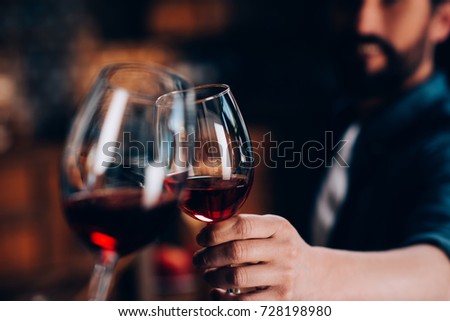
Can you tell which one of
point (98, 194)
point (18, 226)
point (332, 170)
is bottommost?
point (18, 226)

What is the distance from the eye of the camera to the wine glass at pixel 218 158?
53 centimetres

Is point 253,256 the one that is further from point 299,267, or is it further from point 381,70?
point 381,70

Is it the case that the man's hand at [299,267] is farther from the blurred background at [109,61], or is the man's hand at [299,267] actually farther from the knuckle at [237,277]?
the blurred background at [109,61]

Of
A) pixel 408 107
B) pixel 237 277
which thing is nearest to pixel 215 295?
pixel 237 277

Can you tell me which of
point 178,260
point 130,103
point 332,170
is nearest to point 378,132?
point 332,170

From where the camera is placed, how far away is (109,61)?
306 centimetres

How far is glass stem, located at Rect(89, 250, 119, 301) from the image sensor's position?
1.51 ft

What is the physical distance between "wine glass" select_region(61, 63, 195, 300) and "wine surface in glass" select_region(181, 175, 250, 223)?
32 mm

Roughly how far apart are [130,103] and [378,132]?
81 centimetres

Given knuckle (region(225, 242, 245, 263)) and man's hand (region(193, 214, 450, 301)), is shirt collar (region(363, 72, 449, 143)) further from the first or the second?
knuckle (region(225, 242, 245, 263))

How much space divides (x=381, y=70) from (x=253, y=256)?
0.82m

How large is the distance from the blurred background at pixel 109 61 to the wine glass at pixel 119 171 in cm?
218
